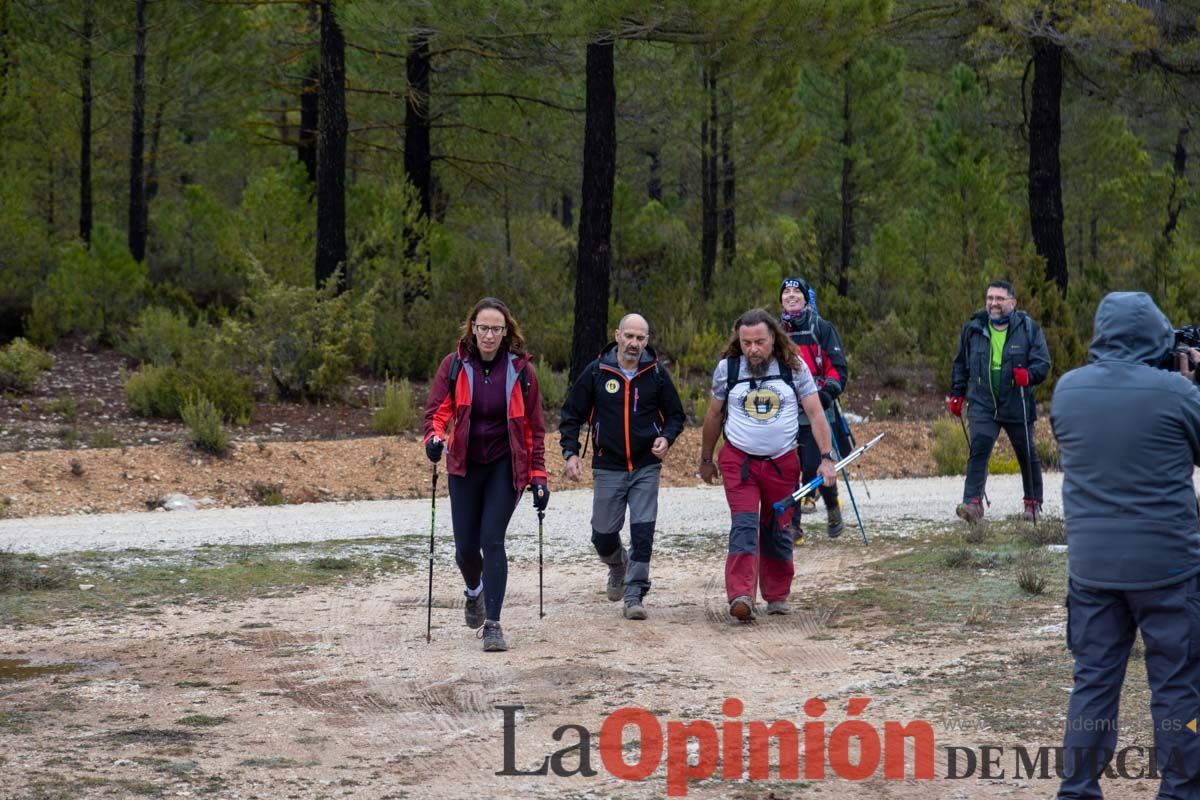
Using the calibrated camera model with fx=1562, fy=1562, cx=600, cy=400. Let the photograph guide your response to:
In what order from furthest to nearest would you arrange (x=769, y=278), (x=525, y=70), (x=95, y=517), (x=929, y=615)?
(x=769, y=278)
(x=525, y=70)
(x=95, y=517)
(x=929, y=615)

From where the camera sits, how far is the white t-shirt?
340 inches

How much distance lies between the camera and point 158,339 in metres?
21.5

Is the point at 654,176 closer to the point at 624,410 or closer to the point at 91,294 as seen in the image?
the point at 91,294

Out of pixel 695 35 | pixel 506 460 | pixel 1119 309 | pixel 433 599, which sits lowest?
pixel 433 599

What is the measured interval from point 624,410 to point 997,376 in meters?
4.03

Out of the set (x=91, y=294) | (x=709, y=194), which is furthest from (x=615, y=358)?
(x=709, y=194)

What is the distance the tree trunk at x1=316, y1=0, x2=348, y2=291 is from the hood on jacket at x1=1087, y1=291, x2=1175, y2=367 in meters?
15.6

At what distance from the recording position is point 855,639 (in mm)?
8203

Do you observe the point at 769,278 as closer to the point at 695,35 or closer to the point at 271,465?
the point at 695,35

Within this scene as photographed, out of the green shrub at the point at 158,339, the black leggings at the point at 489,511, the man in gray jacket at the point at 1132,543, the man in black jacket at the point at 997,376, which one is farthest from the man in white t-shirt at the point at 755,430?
the green shrub at the point at 158,339

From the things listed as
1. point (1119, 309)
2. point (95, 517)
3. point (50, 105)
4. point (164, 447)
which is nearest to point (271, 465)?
point (164, 447)

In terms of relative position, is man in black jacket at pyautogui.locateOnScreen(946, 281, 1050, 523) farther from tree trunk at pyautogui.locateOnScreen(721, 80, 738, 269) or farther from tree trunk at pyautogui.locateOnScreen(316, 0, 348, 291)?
tree trunk at pyautogui.locateOnScreen(721, 80, 738, 269)

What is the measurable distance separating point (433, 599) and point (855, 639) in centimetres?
284

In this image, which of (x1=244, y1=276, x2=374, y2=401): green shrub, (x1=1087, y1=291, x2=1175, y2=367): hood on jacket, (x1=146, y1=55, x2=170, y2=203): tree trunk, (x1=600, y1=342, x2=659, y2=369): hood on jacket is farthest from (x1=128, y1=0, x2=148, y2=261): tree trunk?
(x1=1087, y1=291, x2=1175, y2=367): hood on jacket
